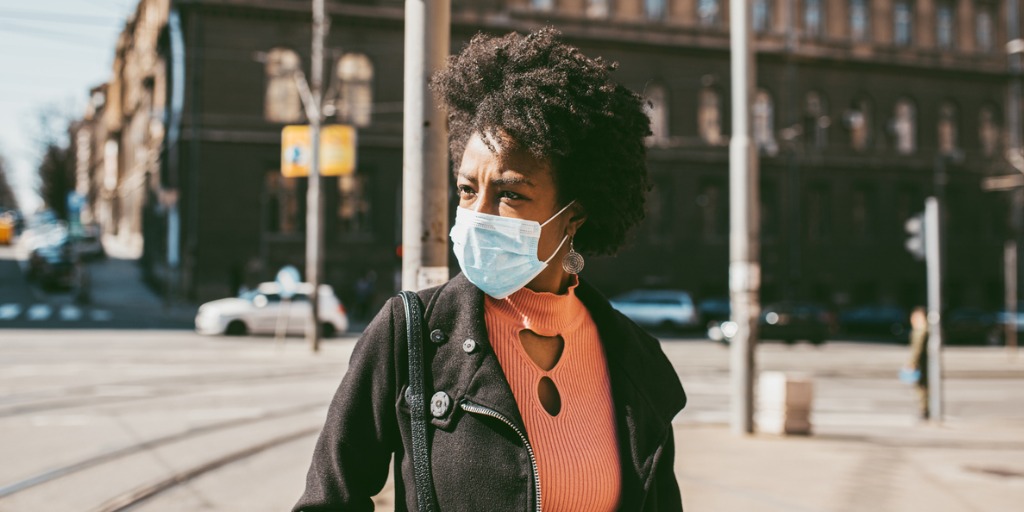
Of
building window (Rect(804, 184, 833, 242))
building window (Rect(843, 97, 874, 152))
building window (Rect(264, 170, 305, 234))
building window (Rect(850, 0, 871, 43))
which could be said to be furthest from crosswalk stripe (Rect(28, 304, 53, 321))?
building window (Rect(850, 0, 871, 43))

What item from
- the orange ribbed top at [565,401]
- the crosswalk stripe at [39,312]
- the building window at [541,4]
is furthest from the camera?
the building window at [541,4]

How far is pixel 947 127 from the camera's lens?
53656 millimetres

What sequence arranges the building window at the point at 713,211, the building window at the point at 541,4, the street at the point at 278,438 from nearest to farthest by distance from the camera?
the street at the point at 278,438 → the building window at the point at 541,4 → the building window at the point at 713,211

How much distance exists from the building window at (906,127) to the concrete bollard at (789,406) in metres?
44.2

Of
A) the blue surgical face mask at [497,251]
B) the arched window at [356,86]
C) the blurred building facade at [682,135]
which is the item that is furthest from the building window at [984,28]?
the blue surgical face mask at [497,251]

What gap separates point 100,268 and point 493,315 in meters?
56.1

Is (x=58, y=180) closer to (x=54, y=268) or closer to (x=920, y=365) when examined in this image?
(x=54, y=268)

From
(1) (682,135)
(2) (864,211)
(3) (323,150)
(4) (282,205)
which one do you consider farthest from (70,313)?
(2) (864,211)

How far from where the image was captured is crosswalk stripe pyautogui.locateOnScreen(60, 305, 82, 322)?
32.7m

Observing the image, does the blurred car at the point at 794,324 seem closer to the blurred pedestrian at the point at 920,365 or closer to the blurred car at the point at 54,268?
the blurred pedestrian at the point at 920,365

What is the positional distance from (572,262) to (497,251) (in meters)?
0.28

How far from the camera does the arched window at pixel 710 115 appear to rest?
49.0m

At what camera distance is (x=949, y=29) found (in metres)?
53.8

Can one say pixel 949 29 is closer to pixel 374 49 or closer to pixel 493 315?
pixel 374 49
